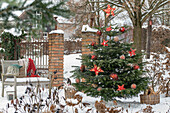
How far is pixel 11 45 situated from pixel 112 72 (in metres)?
5.23

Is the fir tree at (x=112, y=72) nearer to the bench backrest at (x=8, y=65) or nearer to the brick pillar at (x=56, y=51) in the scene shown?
the brick pillar at (x=56, y=51)

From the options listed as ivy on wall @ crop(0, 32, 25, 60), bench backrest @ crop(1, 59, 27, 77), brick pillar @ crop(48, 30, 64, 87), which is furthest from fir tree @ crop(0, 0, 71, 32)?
ivy on wall @ crop(0, 32, 25, 60)

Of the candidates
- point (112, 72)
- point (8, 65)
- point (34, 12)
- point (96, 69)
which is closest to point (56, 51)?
point (8, 65)

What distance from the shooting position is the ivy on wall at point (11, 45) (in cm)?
883

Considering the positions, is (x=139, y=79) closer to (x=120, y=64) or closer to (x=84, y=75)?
(x=120, y=64)

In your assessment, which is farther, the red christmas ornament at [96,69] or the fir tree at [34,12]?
the red christmas ornament at [96,69]

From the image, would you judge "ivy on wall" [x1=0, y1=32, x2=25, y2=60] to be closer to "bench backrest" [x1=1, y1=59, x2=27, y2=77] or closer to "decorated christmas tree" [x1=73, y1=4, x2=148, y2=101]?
"bench backrest" [x1=1, y1=59, x2=27, y2=77]

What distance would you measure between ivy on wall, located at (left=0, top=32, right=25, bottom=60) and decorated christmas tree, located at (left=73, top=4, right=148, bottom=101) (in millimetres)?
4435

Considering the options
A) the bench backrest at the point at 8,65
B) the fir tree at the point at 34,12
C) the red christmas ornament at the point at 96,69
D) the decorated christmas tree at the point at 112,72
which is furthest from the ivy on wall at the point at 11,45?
the fir tree at the point at 34,12

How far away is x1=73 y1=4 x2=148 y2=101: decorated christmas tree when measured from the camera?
476 cm

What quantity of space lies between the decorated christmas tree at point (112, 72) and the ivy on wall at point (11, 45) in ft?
14.5

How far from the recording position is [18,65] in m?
6.74

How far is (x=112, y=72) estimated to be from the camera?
16.2ft

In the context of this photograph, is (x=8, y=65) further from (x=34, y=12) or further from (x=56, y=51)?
(x=34, y=12)
